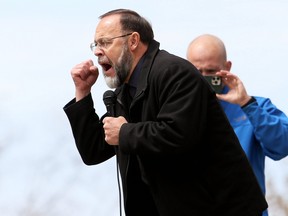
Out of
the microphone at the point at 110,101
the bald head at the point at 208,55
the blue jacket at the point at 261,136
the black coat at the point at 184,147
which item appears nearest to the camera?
the black coat at the point at 184,147

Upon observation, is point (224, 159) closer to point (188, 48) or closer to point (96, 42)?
point (96, 42)

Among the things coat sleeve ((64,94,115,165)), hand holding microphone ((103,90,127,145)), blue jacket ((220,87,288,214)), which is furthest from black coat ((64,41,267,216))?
blue jacket ((220,87,288,214))

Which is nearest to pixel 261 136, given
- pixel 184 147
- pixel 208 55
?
pixel 208 55

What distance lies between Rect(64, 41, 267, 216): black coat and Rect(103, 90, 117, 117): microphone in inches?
7.2

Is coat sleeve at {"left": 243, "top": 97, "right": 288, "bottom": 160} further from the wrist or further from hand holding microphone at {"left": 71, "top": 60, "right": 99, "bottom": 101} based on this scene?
hand holding microphone at {"left": 71, "top": 60, "right": 99, "bottom": 101}

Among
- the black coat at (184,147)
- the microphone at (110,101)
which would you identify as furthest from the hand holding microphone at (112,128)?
the microphone at (110,101)

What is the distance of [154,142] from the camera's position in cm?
352

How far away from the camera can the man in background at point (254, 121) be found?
440cm

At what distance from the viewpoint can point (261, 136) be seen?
14.4ft

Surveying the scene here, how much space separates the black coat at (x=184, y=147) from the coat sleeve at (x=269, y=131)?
699mm

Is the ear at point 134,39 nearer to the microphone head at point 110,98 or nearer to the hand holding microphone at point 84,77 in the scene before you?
the microphone head at point 110,98

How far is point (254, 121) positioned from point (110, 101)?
868 mm

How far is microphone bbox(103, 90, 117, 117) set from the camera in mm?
3955

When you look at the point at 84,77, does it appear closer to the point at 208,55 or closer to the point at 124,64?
the point at 124,64
